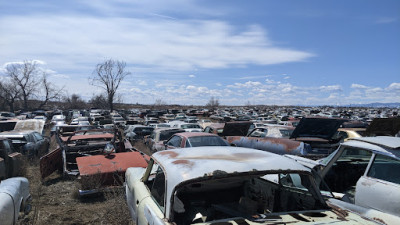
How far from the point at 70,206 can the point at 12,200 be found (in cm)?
233

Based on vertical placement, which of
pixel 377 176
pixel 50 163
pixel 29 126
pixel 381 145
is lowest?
pixel 50 163

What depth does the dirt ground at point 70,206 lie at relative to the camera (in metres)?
5.51

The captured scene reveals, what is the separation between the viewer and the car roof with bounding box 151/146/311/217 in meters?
3.06

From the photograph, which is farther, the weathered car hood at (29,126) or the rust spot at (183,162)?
the weathered car hood at (29,126)

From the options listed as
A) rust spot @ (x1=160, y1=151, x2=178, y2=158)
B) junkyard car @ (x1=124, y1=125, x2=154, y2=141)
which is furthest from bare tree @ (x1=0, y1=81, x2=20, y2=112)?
rust spot @ (x1=160, y1=151, x2=178, y2=158)

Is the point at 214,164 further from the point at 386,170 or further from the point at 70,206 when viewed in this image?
the point at 70,206

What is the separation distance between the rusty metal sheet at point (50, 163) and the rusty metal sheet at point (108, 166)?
1015mm

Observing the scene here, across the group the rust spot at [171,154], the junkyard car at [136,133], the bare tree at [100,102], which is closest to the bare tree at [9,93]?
the bare tree at [100,102]

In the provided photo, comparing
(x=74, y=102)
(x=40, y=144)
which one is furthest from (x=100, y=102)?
(x=40, y=144)

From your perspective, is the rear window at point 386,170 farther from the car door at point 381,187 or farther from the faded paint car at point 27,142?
the faded paint car at point 27,142

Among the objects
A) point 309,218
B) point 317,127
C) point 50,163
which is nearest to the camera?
point 309,218

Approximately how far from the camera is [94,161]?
779cm

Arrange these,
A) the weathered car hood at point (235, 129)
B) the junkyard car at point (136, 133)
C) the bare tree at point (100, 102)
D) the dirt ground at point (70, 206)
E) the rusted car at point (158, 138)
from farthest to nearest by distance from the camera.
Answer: the bare tree at point (100, 102)
the junkyard car at point (136, 133)
the weathered car hood at point (235, 129)
the rusted car at point (158, 138)
the dirt ground at point (70, 206)

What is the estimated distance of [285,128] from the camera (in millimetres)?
12859
